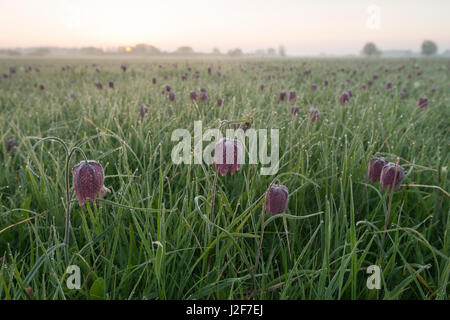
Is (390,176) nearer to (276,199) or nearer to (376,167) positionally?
(376,167)

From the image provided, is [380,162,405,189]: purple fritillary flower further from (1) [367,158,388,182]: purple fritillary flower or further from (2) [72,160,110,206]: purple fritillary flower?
(2) [72,160,110,206]: purple fritillary flower

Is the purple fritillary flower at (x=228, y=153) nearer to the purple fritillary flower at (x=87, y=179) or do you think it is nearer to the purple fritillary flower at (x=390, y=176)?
the purple fritillary flower at (x=87, y=179)

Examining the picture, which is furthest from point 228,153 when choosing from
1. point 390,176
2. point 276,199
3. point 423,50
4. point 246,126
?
point 423,50

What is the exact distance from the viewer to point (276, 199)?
4.38 ft

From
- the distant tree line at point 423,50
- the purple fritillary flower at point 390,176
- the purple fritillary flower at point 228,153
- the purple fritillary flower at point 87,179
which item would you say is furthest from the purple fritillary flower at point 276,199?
the distant tree line at point 423,50

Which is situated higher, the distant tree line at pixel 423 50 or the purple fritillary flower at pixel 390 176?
the distant tree line at pixel 423 50

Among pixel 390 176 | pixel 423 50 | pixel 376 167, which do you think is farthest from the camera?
pixel 423 50

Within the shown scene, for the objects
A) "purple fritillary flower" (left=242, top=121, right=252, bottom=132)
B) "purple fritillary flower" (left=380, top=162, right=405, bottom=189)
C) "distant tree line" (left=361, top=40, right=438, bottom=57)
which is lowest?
"purple fritillary flower" (left=380, top=162, right=405, bottom=189)

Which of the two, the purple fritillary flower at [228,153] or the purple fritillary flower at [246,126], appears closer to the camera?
the purple fritillary flower at [228,153]

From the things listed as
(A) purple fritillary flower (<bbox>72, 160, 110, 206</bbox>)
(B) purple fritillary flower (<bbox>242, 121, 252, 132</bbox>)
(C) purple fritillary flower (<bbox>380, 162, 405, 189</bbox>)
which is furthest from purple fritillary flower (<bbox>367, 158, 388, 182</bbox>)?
(A) purple fritillary flower (<bbox>72, 160, 110, 206</bbox>)

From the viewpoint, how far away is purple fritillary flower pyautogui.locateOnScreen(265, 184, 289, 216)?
1.33 m

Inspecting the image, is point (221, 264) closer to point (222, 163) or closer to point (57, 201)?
point (222, 163)

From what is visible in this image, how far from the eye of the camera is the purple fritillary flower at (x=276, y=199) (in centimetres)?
133
